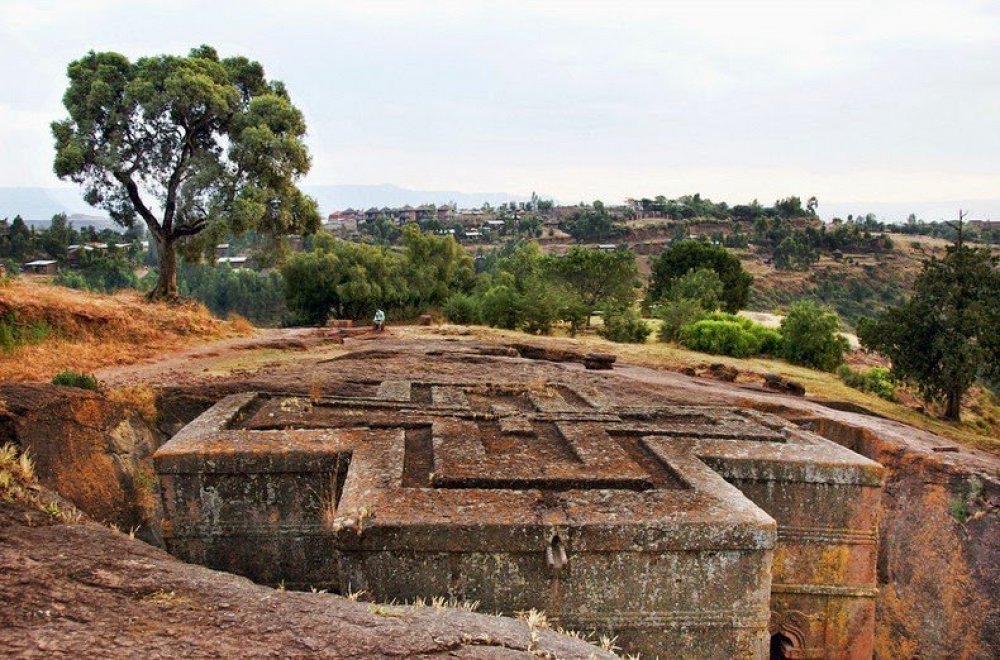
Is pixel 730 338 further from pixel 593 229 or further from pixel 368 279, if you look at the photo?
pixel 593 229

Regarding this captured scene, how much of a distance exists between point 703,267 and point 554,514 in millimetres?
37778

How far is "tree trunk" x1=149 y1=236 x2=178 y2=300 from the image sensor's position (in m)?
19.5

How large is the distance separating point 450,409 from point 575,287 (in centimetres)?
2735

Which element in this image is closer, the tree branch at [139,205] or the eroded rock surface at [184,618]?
the eroded rock surface at [184,618]

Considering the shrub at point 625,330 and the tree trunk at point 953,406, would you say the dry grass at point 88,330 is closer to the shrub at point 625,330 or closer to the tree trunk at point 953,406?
the shrub at point 625,330

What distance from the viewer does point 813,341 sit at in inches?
901

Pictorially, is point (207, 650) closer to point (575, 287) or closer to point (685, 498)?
point (685, 498)

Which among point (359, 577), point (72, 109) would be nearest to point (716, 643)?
point (359, 577)

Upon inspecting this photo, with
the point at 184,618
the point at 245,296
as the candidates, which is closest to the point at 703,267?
the point at 245,296

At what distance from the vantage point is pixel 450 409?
7625mm

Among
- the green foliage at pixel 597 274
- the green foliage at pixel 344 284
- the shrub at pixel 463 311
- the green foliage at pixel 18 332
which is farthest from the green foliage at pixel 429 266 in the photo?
the green foliage at pixel 18 332

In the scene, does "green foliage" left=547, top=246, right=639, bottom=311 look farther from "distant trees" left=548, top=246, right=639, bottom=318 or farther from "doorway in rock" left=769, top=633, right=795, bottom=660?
"doorway in rock" left=769, top=633, right=795, bottom=660

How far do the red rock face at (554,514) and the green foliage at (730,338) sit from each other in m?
14.9

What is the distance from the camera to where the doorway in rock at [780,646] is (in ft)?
20.4
